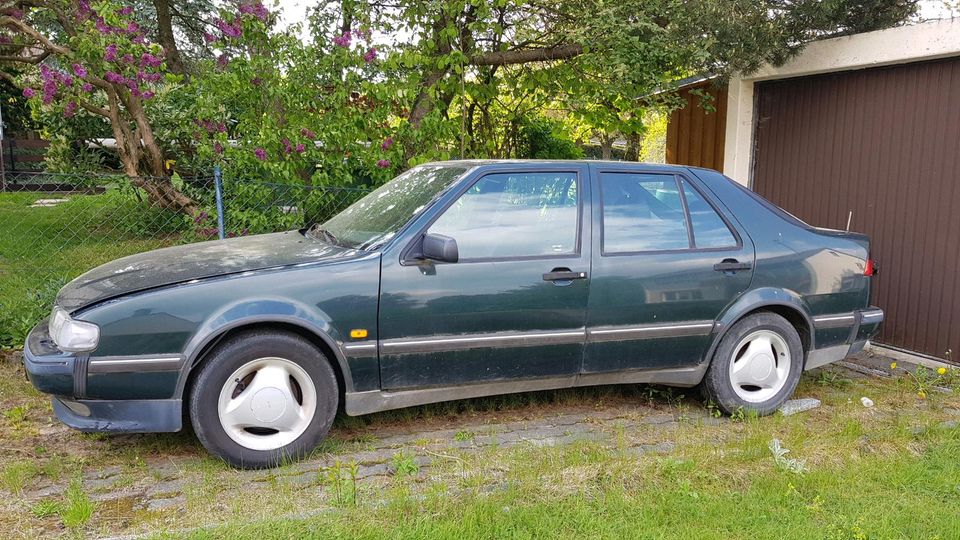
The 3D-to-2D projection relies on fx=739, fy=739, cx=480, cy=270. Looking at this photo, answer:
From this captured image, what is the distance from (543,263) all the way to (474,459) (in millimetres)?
1128

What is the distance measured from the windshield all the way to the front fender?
1.83 m

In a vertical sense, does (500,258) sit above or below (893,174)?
below

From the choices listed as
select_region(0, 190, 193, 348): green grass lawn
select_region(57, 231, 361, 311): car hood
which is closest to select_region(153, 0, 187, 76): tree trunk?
select_region(0, 190, 193, 348): green grass lawn

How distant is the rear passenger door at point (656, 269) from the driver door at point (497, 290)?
0.13 metres

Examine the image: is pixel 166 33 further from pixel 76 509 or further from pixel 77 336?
pixel 76 509

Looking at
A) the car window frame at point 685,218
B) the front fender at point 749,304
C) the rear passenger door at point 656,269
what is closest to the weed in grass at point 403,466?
the rear passenger door at point 656,269

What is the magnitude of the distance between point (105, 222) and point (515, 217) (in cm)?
600

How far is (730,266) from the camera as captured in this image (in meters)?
4.49

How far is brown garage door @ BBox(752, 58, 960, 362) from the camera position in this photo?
18.9 ft

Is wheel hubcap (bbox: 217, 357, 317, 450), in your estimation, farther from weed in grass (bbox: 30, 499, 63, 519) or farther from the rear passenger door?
the rear passenger door

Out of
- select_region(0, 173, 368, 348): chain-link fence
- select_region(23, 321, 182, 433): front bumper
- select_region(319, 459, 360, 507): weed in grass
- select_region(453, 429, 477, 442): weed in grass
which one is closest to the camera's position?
select_region(319, 459, 360, 507): weed in grass

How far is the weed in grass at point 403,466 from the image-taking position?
142 inches

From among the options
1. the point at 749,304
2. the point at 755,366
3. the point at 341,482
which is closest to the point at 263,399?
the point at 341,482

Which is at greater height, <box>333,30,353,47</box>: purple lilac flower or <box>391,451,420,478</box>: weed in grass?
<box>333,30,353,47</box>: purple lilac flower
